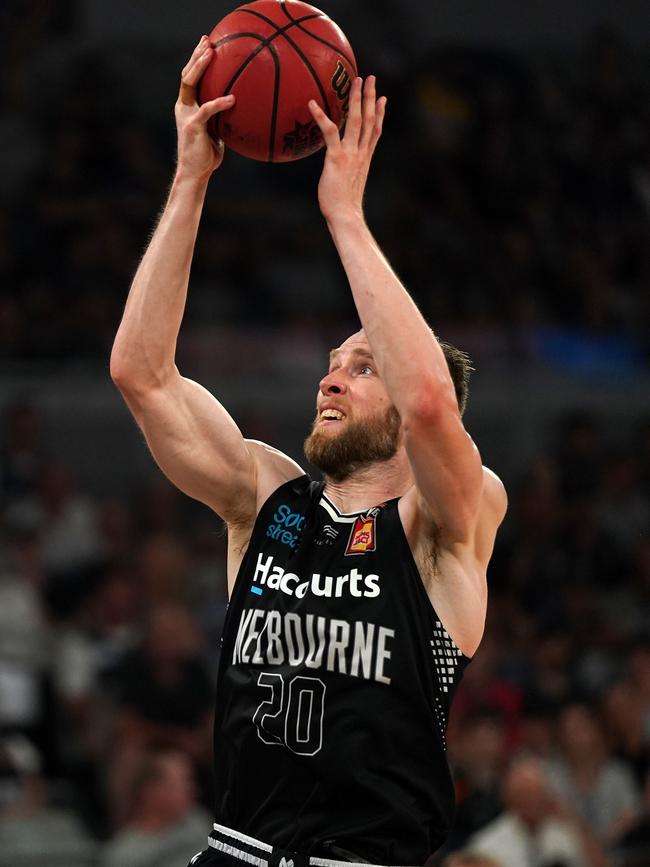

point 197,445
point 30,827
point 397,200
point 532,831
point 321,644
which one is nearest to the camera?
point 321,644

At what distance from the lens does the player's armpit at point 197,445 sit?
4070 mm

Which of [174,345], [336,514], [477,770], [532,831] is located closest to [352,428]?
[336,514]

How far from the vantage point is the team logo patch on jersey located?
13.1 feet

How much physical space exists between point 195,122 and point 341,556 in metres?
1.30

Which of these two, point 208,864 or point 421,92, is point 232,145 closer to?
point 208,864

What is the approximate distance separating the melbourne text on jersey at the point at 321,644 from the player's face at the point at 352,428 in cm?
50

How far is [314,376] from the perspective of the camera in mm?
12148

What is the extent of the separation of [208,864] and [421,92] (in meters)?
11.7

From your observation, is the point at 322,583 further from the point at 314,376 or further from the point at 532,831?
the point at 314,376

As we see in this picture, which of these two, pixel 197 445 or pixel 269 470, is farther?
pixel 269 470

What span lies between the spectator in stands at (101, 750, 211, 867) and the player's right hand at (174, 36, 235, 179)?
4.17 meters

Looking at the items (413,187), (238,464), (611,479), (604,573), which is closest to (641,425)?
(611,479)

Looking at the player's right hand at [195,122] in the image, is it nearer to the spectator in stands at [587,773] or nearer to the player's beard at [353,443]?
the player's beard at [353,443]

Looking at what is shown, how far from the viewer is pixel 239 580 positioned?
4.11 meters
